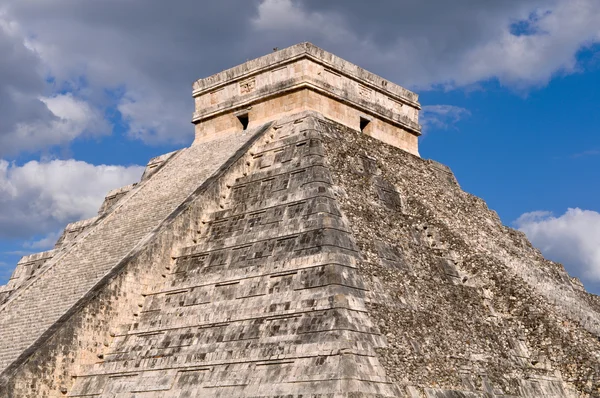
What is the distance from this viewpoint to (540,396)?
15.3 m

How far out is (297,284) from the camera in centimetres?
1392

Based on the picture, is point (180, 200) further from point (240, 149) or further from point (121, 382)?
point (121, 382)

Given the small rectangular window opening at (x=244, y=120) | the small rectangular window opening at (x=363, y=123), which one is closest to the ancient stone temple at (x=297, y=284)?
the small rectangular window opening at (x=363, y=123)

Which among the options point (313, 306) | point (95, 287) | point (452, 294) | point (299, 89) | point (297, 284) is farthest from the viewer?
point (299, 89)

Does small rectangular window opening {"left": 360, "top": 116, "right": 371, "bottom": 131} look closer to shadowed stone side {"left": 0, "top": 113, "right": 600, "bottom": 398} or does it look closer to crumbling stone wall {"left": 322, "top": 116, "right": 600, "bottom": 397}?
crumbling stone wall {"left": 322, "top": 116, "right": 600, "bottom": 397}

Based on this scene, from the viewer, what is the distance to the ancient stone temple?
44.2ft

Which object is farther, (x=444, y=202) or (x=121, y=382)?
(x=444, y=202)

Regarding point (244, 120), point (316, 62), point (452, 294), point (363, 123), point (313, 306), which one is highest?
point (316, 62)

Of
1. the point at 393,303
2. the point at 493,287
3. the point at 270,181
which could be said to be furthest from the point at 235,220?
the point at 493,287

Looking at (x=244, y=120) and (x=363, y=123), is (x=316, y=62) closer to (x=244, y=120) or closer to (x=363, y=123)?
(x=363, y=123)

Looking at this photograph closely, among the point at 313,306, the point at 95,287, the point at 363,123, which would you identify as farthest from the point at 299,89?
the point at 313,306

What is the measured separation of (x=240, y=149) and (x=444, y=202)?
4.90 m

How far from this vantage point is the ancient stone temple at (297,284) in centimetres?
1348

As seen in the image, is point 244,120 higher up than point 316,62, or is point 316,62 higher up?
point 316,62
